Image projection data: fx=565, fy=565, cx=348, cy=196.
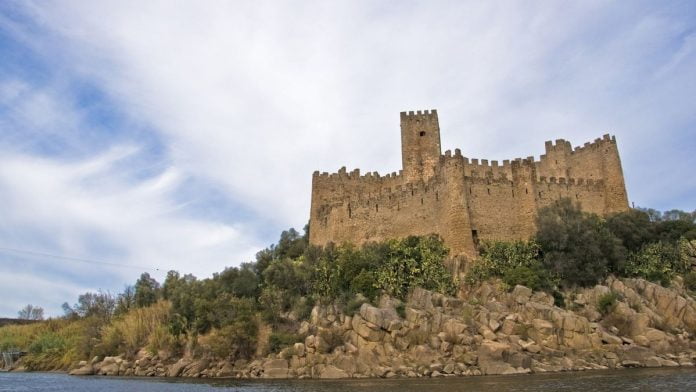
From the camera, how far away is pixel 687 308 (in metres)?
38.5

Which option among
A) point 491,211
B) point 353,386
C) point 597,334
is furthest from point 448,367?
point 491,211

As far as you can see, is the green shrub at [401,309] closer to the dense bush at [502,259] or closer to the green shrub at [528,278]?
the dense bush at [502,259]

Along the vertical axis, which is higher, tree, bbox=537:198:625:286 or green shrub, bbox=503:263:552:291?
tree, bbox=537:198:625:286

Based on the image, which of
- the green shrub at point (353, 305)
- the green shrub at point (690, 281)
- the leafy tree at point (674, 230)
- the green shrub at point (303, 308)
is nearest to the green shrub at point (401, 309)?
the green shrub at point (353, 305)

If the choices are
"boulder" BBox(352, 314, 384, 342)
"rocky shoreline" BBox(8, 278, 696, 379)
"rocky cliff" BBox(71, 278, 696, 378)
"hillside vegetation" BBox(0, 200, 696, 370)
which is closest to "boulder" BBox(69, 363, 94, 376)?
"hillside vegetation" BBox(0, 200, 696, 370)

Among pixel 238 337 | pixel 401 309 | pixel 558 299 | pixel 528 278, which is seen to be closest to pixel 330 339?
pixel 401 309

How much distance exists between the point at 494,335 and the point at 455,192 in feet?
42.8

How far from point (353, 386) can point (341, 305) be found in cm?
1219

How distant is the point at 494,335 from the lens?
35.8m

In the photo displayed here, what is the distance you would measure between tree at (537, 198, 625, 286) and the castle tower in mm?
12811

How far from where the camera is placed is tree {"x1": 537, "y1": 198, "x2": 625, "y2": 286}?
41.8 metres

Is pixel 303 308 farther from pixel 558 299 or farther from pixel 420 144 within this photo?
pixel 420 144

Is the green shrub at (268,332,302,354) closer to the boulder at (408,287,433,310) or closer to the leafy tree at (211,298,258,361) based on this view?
the leafy tree at (211,298,258,361)

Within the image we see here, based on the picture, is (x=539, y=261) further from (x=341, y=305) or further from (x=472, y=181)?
(x=341, y=305)
